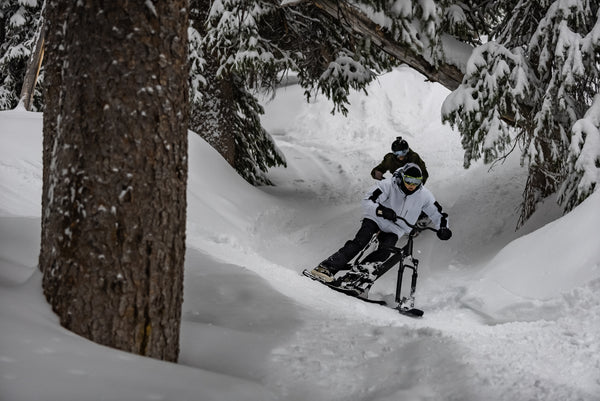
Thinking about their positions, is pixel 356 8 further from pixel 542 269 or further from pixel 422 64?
pixel 542 269

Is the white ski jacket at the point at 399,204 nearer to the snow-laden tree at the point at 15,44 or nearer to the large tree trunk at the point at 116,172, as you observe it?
the large tree trunk at the point at 116,172

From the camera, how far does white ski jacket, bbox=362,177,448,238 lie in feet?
25.0

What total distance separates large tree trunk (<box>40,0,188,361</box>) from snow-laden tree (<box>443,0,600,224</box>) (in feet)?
18.8

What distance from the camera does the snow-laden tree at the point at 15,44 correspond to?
1622cm

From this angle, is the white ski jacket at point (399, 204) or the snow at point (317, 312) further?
the white ski jacket at point (399, 204)

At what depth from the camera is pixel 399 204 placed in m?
7.72

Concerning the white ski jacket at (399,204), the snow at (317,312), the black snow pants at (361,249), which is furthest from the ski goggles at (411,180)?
the snow at (317,312)

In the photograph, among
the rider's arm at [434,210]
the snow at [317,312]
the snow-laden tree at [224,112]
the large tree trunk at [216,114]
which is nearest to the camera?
the snow at [317,312]

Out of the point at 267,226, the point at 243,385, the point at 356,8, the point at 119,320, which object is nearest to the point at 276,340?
the point at 243,385

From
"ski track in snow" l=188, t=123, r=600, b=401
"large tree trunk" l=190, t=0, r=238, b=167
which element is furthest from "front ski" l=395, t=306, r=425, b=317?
"large tree trunk" l=190, t=0, r=238, b=167

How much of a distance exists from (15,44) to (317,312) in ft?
51.0

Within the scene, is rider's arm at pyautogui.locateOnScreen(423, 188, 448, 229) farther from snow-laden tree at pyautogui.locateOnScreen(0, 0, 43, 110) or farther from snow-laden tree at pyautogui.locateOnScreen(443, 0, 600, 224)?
snow-laden tree at pyautogui.locateOnScreen(0, 0, 43, 110)

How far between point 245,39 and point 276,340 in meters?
7.17

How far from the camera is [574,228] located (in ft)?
20.9
